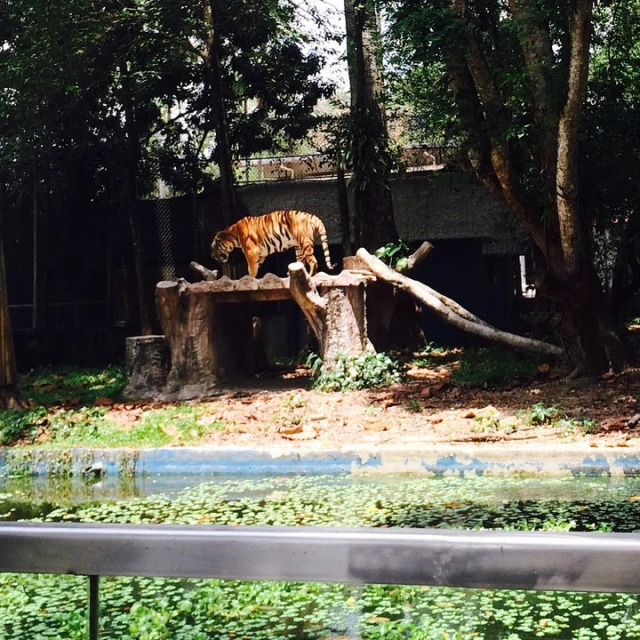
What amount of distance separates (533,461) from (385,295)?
207 inches

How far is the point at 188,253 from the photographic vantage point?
49.9 feet

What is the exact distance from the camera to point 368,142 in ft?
42.8

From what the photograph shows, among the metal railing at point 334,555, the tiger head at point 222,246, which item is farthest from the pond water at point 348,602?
the tiger head at point 222,246

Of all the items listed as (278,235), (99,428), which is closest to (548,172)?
(278,235)

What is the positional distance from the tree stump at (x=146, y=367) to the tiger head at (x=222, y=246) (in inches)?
79.8

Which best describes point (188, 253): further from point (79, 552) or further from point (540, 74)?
point (79, 552)

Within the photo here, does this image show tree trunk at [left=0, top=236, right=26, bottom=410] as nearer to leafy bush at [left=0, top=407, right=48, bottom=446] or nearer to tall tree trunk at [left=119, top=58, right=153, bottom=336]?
leafy bush at [left=0, top=407, right=48, bottom=446]

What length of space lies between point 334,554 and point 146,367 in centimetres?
898

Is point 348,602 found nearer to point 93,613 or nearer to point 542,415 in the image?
point 93,613

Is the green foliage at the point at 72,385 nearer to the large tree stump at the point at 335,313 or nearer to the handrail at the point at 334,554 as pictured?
the large tree stump at the point at 335,313

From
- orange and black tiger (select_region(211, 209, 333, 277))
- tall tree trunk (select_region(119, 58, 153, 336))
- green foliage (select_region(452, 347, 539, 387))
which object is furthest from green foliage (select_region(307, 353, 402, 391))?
tall tree trunk (select_region(119, 58, 153, 336))

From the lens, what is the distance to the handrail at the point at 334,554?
4.11ft

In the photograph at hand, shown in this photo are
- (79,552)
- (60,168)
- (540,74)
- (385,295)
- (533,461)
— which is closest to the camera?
(79,552)

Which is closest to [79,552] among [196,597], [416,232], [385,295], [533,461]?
[196,597]
